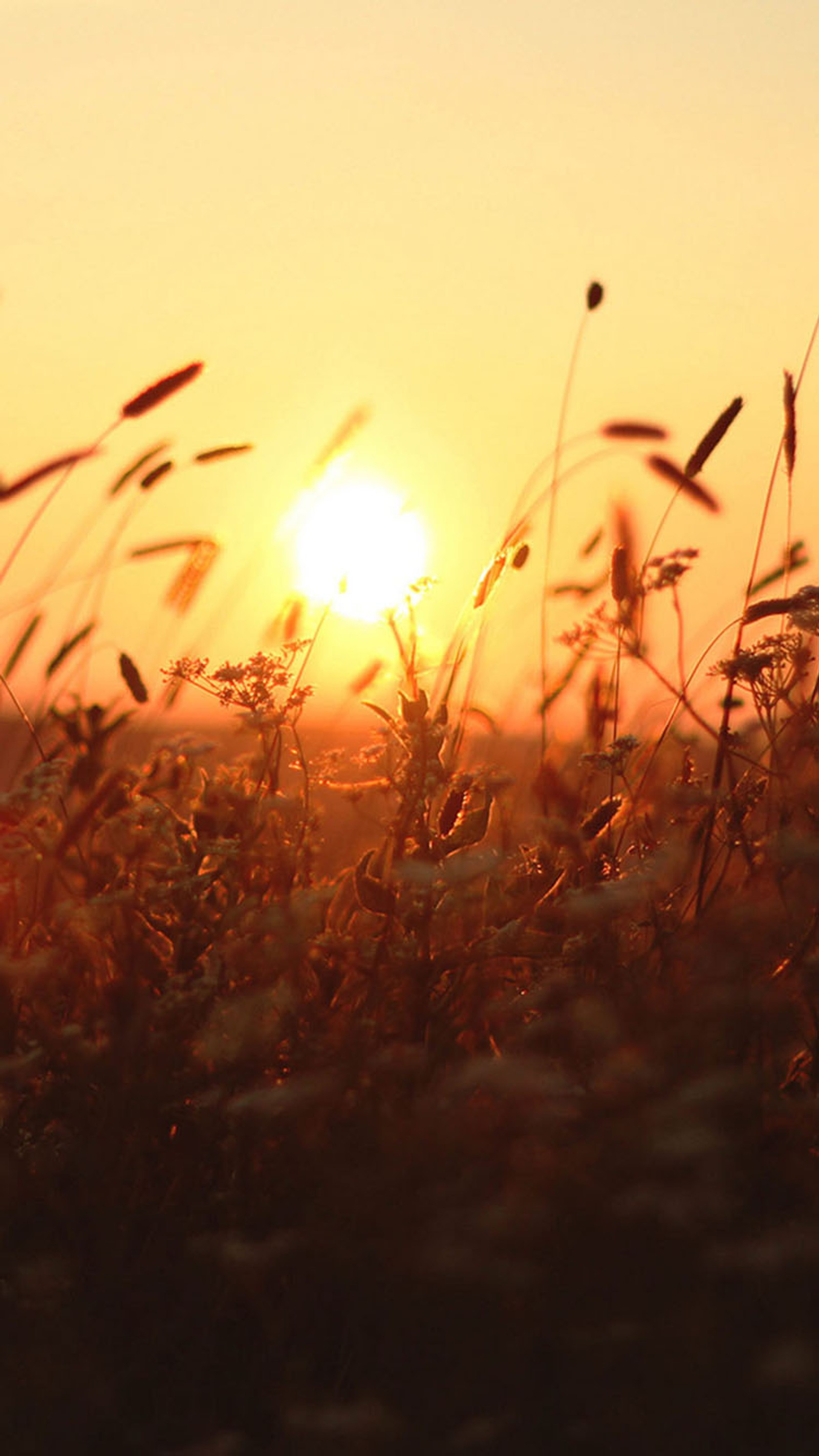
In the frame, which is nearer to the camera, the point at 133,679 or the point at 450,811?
the point at 450,811

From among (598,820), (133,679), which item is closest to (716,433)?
(598,820)

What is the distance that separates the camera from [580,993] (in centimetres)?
241

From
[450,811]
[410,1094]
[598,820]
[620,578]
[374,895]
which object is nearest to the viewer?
[410,1094]

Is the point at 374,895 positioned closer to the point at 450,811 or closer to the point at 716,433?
the point at 450,811

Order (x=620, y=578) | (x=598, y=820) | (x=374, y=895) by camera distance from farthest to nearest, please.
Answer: (x=620, y=578) → (x=598, y=820) → (x=374, y=895)

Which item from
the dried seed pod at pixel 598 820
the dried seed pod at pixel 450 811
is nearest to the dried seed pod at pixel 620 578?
the dried seed pod at pixel 598 820

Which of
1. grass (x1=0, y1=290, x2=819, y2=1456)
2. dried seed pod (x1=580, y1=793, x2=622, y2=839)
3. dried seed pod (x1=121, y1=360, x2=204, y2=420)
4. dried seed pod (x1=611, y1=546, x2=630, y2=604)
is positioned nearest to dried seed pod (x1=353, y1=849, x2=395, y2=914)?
grass (x1=0, y1=290, x2=819, y2=1456)

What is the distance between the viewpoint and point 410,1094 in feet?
7.45

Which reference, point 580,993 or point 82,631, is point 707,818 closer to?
point 580,993

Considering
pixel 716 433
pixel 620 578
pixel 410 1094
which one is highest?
pixel 716 433

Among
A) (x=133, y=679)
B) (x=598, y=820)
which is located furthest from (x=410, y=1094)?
(x=133, y=679)

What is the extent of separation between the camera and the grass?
6.20 ft

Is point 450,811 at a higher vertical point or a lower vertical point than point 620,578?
lower

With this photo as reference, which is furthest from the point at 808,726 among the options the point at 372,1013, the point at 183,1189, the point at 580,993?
the point at 183,1189
